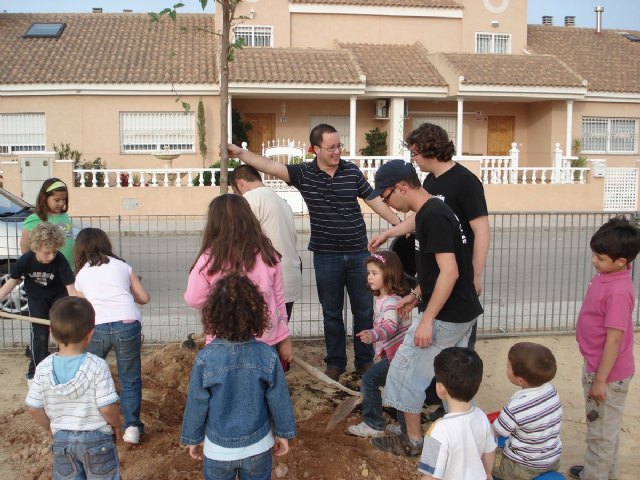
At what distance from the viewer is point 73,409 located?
320cm

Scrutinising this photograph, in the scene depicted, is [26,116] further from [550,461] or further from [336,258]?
[550,461]

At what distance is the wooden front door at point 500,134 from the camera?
2672 cm

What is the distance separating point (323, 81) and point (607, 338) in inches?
752

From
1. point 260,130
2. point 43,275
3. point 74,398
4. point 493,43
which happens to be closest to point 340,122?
point 260,130

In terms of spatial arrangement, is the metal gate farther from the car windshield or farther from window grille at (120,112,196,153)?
the car windshield

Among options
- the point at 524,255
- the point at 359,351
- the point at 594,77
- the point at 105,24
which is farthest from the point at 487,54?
the point at 359,351

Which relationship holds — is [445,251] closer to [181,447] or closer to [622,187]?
[181,447]

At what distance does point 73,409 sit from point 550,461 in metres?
2.29

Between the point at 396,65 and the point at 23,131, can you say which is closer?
the point at 23,131

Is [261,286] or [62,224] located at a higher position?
[62,224]

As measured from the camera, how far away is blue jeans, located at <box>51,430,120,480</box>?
10.6 feet

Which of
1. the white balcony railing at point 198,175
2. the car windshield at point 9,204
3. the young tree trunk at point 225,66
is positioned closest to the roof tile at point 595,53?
the white balcony railing at point 198,175

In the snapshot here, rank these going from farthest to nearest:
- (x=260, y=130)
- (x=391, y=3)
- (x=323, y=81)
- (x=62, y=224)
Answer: (x=391, y=3)
(x=260, y=130)
(x=323, y=81)
(x=62, y=224)

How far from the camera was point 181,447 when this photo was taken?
14.3 ft
